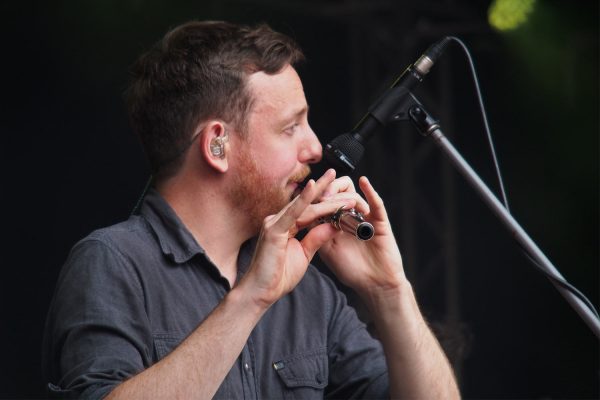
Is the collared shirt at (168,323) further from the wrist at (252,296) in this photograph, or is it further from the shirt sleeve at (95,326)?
the wrist at (252,296)

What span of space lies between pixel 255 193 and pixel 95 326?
1.85 ft

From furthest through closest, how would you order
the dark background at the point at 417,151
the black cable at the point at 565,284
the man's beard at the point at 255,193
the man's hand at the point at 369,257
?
the dark background at the point at 417,151, the man's beard at the point at 255,193, the man's hand at the point at 369,257, the black cable at the point at 565,284

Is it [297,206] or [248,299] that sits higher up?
[297,206]

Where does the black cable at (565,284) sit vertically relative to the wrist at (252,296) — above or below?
above

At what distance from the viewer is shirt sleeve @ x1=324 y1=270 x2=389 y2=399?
7.98 ft

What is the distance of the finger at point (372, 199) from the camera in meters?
2.13

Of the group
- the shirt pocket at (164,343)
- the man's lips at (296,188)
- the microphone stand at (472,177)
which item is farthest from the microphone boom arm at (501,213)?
the shirt pocket at (164,343)

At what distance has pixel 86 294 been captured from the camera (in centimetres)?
205

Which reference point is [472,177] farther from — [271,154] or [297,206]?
[271,154]

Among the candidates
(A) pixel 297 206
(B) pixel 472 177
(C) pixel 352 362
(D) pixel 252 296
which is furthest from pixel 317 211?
(C) pixel 352 362

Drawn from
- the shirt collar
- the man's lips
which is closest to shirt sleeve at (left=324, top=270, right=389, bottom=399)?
the man's lips

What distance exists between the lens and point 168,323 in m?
2.17

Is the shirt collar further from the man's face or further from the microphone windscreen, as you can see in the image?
the microphone windscreen

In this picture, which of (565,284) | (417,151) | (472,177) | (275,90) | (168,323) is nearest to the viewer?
(565,284)
